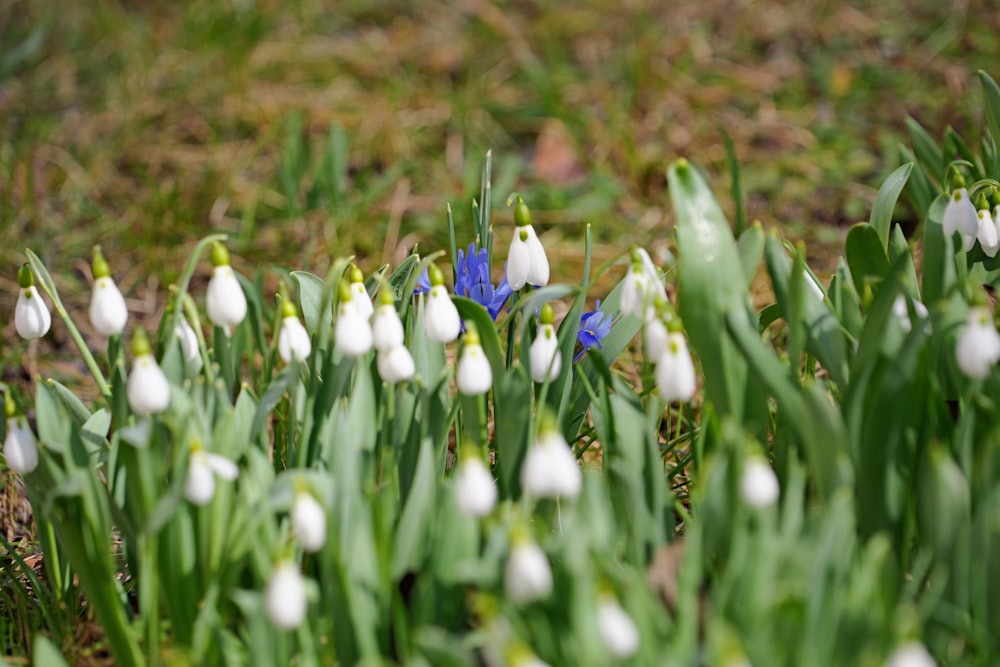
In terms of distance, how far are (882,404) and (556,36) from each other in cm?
337

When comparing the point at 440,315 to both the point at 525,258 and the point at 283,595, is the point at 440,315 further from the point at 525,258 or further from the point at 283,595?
the point at 283,595


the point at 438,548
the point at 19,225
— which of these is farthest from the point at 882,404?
the point at 19,225

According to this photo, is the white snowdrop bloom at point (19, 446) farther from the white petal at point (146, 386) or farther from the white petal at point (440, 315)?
the white petal at point (440, 315)

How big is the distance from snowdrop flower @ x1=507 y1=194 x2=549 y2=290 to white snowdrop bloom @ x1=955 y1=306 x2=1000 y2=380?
591 mm

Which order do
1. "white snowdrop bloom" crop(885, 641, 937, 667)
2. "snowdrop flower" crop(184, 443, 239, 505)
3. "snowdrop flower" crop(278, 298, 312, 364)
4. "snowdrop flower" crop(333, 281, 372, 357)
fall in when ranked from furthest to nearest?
1. "snowdrop flower" crop(278, 298, 312, 364)
2. "snowdrop flower" crop(333, 281, 372, 357)
3. "snowdrop flower" crop(184, 443, 239, 505)
4. "white snowdrop bloom" crop(885, 641, 937, 667)

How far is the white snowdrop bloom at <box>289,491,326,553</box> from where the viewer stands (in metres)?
1.27

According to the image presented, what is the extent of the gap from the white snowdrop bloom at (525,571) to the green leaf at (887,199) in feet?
3.32

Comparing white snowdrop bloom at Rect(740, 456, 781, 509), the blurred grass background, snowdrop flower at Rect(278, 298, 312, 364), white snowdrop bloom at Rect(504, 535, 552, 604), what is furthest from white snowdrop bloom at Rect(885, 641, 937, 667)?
the blurred grass background

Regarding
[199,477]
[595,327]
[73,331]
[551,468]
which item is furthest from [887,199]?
[73,331]

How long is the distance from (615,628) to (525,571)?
111 millimetres

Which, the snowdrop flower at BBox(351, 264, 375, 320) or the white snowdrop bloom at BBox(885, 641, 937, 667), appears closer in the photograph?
the white snowdrop bloom at BBox(885, 641, 937, 667)

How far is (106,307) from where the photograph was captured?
1.49 metres

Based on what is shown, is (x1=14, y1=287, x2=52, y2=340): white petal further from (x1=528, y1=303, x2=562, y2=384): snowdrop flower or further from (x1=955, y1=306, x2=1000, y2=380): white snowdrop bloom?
(x1=955, y1=306, x2=1000, y2=380): white snowdrop bloom

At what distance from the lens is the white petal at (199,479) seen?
1.33 m
